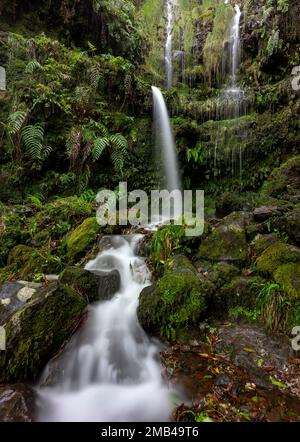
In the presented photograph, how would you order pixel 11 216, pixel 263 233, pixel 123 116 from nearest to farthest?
pixel 263 233 < pixel 11 216 < pixel 123 116

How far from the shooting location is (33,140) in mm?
6938

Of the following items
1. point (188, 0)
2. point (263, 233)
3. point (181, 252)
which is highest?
point (188, 0)

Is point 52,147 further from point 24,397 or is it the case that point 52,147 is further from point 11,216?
point 24,397

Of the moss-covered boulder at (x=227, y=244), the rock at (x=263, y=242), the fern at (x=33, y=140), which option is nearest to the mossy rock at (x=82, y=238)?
the moss-covered boulder at (x=227, y=244)

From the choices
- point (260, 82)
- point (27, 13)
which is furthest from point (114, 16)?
point (260, 82)

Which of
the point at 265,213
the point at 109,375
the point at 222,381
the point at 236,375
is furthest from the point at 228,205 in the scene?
the point at 109,375

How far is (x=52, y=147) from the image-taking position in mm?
7535

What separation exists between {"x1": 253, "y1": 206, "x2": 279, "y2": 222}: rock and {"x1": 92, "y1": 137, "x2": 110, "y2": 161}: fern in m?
4.21

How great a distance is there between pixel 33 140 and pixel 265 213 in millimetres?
5502

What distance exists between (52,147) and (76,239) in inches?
136

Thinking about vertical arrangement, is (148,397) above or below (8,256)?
below

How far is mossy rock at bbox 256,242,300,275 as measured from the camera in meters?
3.63

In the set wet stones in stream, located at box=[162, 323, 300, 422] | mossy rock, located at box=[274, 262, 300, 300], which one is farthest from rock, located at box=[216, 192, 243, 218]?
wet stones in stream, located at box=[162, 323, 300, 422]

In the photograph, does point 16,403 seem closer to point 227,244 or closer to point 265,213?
point 227,244
